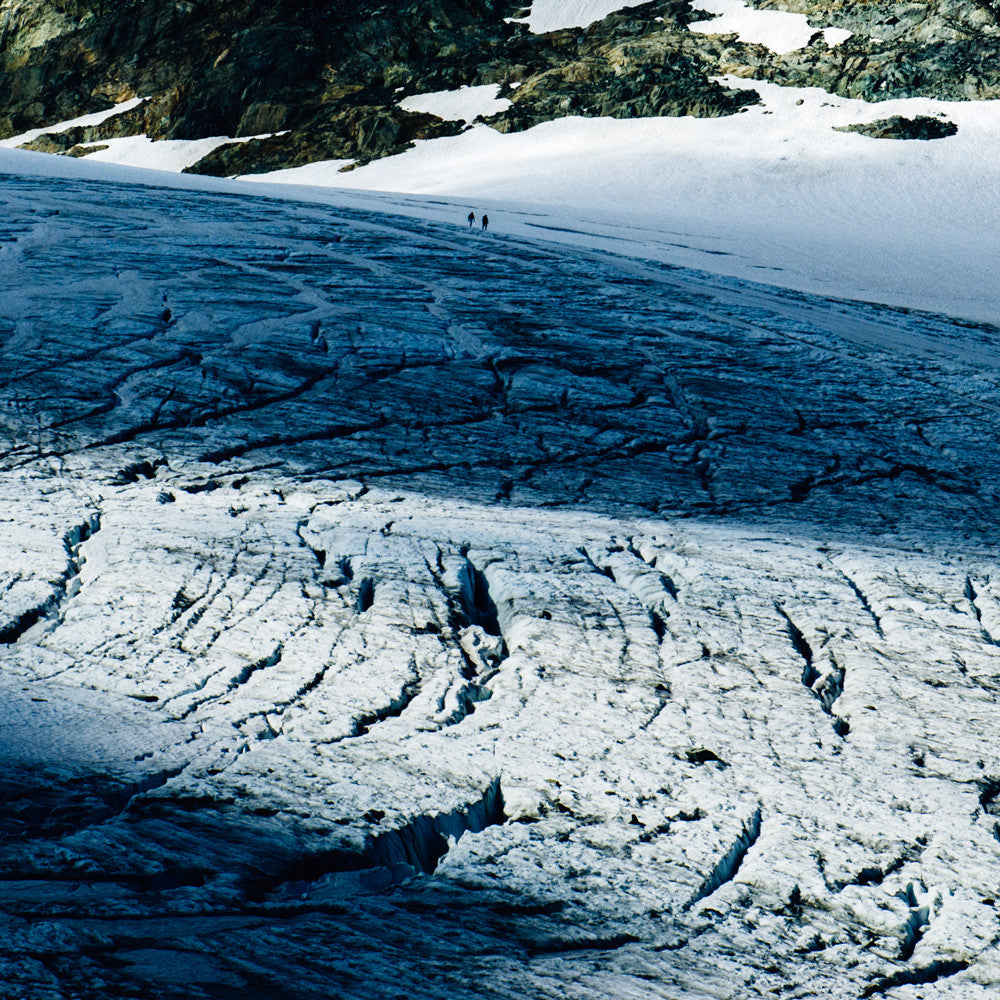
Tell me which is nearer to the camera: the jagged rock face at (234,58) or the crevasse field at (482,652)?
the crevasse field at (482,652)

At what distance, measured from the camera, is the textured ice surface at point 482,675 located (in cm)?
149

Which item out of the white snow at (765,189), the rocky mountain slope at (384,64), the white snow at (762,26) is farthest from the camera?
the white snow at (762,26)

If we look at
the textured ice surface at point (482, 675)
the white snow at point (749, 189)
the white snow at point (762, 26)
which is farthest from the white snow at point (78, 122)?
the textured ice surface at point (482, 675)

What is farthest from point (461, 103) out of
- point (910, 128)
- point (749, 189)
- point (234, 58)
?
point (910, 128)

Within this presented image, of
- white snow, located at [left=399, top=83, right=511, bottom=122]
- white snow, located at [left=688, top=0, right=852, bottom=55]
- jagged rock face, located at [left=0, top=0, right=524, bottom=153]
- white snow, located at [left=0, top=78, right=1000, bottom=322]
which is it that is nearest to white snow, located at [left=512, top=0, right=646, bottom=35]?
jagged rock face, located at [left=0, top=0, right=524, bottom=153]

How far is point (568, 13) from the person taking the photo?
118ft

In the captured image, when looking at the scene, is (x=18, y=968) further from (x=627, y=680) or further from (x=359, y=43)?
(x=359, y=43)

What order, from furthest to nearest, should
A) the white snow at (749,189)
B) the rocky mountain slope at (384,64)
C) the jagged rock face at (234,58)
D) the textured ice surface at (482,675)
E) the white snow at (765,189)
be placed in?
the jagged rock face at (234,58) < the rocky mountain slope at (384,64) < the white snow at (765,189) < the white snow at (749,189) < the textured ice surface at (482,675)

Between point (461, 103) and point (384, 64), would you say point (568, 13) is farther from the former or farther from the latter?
point (461, 103)

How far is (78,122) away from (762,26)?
2597cm

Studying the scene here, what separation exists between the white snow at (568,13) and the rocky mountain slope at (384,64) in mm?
631

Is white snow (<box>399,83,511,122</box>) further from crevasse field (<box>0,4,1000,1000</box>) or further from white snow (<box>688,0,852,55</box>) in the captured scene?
crevasse field (<box>0,4,1000,1000</box>)

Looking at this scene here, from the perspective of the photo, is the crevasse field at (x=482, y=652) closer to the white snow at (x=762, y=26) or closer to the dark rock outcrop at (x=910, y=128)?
the dark rock outcrop at (x=910, y=128)

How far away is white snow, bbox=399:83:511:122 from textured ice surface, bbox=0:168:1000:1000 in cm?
2883
